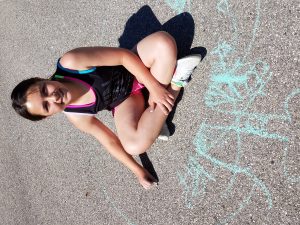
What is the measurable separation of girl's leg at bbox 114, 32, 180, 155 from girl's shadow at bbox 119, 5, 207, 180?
6.0 inches

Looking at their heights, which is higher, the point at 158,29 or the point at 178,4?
the point at 178,4

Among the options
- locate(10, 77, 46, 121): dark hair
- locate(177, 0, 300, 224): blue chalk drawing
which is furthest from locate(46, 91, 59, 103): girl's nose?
locate(177, 0, 300, 224): blue chalk drawing

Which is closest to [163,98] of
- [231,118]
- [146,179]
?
[231,118]

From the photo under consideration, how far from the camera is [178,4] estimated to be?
2369 mm

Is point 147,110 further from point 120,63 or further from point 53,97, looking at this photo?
point 53,97

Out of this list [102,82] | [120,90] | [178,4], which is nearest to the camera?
[102,82]

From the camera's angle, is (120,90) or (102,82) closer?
(102,82)

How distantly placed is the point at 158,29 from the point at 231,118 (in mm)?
833

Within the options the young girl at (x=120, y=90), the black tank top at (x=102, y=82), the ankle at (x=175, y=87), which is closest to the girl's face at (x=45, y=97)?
the young girl at (x=120, y=90)

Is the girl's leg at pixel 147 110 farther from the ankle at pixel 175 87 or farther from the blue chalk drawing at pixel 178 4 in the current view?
the blue chalk drawing at pixel 178 4

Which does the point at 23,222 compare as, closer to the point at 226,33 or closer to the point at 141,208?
the point at 141,208

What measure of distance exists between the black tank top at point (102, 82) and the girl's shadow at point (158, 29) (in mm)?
350

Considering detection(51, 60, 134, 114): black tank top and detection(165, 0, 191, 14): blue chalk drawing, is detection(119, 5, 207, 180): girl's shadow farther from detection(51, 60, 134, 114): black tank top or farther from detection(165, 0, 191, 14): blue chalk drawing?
detection(51, 60, 134, 114): black tank top

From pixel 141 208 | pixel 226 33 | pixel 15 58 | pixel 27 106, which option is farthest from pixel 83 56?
pixel 15 58
